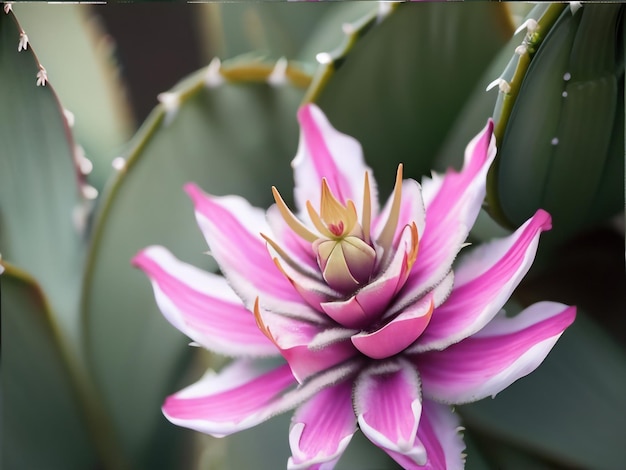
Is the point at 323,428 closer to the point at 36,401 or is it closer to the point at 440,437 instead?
the point at 440,437

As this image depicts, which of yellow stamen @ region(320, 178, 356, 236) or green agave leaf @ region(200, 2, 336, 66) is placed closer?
yellow stamen @ region(320, 178, 356, 236)

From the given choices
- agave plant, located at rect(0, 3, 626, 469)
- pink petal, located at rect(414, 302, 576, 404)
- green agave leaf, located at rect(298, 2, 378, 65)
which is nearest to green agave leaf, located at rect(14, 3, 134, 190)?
agave plant, located at rect(0, 3, 626, 469)

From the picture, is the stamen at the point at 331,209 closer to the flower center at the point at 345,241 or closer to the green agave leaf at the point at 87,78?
the flower center at the point at 345,241

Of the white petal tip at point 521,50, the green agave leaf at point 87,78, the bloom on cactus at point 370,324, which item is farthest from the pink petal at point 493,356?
the green agave leaf at point 87,78

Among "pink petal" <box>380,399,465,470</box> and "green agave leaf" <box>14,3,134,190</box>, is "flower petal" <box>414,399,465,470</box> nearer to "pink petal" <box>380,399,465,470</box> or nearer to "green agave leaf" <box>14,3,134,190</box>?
"pink petal" <box>380,399,465,470</box>

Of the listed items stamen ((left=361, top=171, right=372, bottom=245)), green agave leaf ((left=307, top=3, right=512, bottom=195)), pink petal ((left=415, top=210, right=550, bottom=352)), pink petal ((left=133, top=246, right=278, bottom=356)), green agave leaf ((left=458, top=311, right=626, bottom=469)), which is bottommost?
green agave leaf ((left=458, top=311, right=626, bottom=469))

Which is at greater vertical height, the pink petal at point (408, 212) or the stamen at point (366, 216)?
the stamen at point (366, 216)

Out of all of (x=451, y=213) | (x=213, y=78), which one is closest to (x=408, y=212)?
(x=451, y=213)
